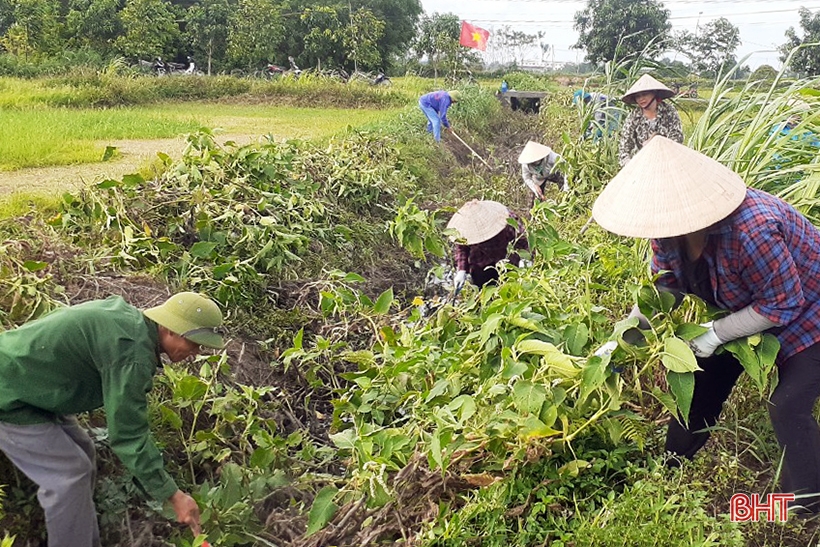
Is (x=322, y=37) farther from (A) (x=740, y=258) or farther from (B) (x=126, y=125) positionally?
(A) (x=740, y=258)

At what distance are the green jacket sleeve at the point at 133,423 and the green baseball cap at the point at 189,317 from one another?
0.15m

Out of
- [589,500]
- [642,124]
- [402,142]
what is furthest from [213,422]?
[402,142]

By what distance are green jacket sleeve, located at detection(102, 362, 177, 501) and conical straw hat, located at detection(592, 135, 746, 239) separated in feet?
4.92

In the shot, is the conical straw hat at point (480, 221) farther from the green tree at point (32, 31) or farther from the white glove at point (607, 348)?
the green tree at point (32, 31)

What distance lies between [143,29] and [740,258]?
22.3 m

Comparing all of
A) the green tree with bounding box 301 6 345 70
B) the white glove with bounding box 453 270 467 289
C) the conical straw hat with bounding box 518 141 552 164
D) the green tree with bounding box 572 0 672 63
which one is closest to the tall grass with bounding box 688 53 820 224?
the white glove with bounding box 453 270 467 289

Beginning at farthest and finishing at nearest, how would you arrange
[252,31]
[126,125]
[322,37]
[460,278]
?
[322,37]
[252,31]
[126,125]
[460,278]

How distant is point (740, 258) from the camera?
Answer: 192cm

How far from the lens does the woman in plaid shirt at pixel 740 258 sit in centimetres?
191

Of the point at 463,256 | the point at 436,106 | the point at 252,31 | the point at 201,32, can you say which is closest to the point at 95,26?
the point at 201,32

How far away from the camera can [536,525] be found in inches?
83.2

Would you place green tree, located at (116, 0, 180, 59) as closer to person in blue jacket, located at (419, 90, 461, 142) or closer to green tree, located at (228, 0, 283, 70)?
green tree, located at (228, 0, 283, 70)

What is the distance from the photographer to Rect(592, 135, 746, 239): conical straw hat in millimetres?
1909

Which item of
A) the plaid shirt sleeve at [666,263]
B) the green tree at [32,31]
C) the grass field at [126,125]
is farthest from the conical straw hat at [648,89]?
the green tree at [32,31]
